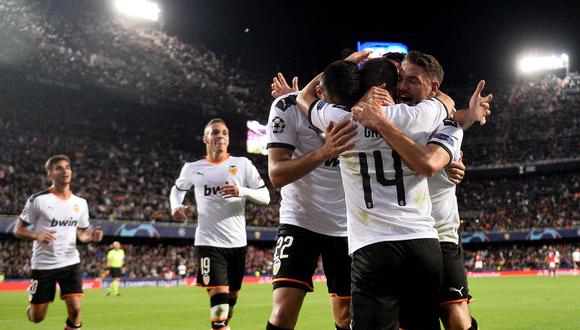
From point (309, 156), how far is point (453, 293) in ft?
5.55

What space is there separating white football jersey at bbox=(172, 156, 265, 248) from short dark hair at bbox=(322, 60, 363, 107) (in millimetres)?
4454

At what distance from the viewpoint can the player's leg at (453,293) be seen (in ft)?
15.4

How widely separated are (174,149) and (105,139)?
692 centimetres

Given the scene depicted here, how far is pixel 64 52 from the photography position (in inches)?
1529

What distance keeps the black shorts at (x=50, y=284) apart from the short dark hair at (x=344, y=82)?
19.5 ft

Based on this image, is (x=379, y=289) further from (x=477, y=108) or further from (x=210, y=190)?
(x=210, y=190)

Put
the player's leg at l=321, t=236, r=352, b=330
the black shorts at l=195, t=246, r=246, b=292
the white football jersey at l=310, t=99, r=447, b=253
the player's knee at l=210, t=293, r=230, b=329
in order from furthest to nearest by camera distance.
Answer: the black shorts at l=195, t=246, r=246, b=292 < the player's knee at l=210, t=293, r=230, b=329 < the player's leg at l=321, t=236, r=352, b=330 < the white football jersey at l=310, t=99, r=447, b=253

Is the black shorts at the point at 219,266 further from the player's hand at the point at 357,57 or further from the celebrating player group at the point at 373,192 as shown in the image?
the player's hand at the point at 357,57

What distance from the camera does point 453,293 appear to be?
15.6 feet

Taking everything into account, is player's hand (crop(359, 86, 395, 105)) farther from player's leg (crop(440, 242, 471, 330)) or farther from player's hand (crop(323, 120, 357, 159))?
player's leg (crop(440, 242, 471, 330))

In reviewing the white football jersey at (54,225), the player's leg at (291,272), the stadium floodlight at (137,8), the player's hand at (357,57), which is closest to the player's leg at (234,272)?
the white football jersey at (54,225)

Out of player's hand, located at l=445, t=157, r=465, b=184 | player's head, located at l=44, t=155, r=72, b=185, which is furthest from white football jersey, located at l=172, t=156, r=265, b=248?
player's hand, located at l=445, t=157, r=465, b=184

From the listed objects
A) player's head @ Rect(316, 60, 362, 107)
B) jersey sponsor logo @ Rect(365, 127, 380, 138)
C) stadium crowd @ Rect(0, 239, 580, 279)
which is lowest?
stadium crowd @ Rect(0, 239, 580, 279)

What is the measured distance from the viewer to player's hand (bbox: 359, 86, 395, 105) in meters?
3.58
